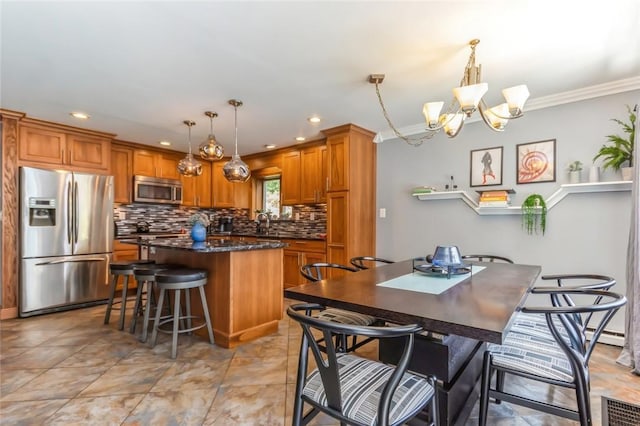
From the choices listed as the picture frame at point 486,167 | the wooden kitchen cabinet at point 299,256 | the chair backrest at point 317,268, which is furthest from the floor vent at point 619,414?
the wooden kitchen cabinet at point 299,256

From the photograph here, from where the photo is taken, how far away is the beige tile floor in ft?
5.70

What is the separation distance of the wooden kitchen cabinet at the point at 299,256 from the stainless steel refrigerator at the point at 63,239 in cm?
236

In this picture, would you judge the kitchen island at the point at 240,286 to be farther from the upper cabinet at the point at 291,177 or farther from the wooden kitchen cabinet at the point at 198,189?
the wooden kitchen cabinet at the point at 198,189

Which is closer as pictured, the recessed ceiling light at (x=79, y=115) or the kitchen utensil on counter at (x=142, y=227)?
the recessed ceiling light at (x=79, y=115)

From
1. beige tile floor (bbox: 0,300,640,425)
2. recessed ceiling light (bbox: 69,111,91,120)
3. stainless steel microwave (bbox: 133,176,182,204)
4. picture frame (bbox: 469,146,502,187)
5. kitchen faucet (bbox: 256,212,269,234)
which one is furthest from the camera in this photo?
kitchen faucet (bbox: 256,212,269,234)

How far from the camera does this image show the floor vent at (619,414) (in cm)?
118

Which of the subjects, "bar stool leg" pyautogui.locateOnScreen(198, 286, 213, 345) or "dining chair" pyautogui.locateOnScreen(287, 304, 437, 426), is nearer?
"dining chair" pyautogui.locateOnScreen(287, 304, 437, 426)

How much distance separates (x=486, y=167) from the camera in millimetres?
3381

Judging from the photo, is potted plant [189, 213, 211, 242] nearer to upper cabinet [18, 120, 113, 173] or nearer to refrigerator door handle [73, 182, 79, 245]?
refrigerator door handle [73, 182, 79, 245]

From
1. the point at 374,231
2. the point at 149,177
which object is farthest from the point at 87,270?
the point at 374,231

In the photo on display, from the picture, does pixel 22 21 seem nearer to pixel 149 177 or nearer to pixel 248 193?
pixel 149 177

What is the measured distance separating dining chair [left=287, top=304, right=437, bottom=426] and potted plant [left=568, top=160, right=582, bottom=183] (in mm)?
2655

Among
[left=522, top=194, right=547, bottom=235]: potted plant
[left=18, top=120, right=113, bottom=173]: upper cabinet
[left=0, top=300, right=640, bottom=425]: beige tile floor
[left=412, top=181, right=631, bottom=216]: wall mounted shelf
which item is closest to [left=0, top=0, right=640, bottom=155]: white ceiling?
[left=18, top=120, right=113, bottom=173]: upper cabinet

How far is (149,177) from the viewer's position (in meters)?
4.87
